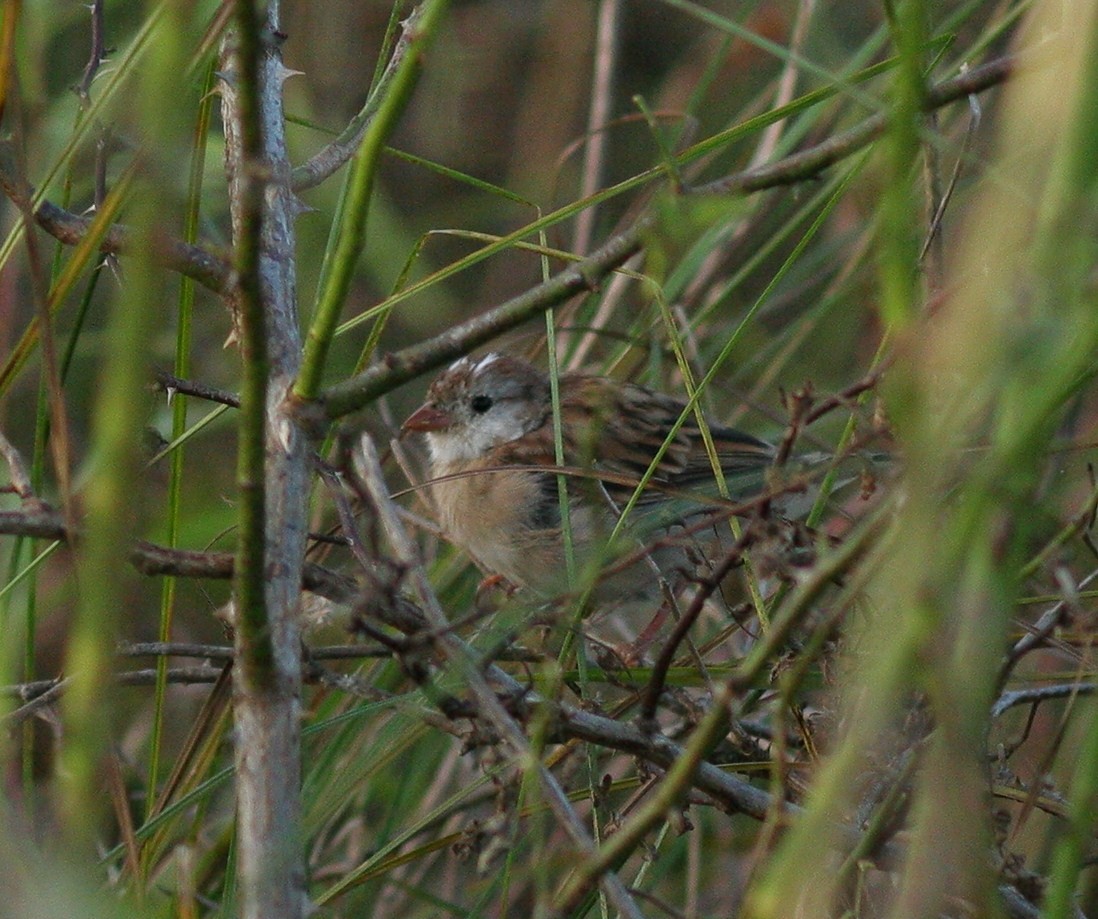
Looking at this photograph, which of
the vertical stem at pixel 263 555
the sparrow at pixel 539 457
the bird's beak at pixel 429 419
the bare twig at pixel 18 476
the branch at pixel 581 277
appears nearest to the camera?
the vertical stem at pixel 263 555

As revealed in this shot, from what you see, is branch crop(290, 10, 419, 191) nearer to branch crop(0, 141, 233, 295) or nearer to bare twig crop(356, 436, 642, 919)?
branch crop(0, 141, 233, 295)

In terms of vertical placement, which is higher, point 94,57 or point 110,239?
point 94,57

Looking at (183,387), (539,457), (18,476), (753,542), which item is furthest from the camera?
(539,457)

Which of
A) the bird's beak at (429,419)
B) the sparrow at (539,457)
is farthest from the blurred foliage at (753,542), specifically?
the bird's beak at (429,419)

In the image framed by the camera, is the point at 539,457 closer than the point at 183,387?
No

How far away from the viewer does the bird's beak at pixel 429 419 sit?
4.73 meters

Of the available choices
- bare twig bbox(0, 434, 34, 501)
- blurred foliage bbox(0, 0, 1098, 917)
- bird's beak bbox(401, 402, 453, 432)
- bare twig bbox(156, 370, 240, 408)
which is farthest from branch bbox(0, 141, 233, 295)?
bird's beak bbox(401, 402, 453, 432)

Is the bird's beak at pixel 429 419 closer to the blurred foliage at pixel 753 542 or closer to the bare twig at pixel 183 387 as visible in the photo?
the blurred foliage at pixel 753 542

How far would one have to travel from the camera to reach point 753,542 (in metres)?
1.86

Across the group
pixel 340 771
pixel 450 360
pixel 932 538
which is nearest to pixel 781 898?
pixel 932 538

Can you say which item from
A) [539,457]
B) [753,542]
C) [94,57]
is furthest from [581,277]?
[539,457]

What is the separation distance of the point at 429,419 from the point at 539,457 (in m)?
0.38

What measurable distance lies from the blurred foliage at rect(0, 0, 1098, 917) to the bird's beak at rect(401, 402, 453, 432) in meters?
0.25

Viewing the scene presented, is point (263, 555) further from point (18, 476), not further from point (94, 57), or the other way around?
point (94, 57)
